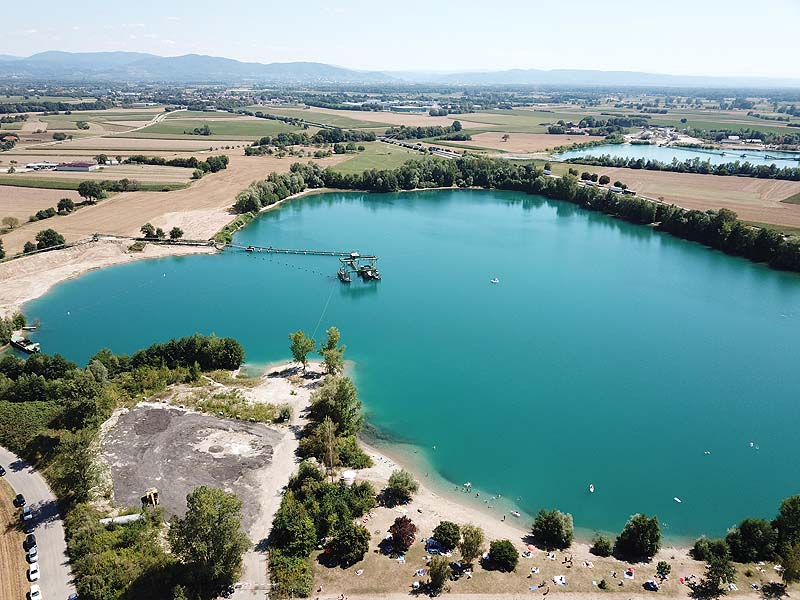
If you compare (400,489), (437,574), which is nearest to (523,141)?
(400,489)

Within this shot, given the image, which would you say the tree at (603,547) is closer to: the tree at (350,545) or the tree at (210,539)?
the tree at (350,545)

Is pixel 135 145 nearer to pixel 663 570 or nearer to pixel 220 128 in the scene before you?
pixel 220 128

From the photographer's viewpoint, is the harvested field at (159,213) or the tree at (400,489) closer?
the tree at (400,489)

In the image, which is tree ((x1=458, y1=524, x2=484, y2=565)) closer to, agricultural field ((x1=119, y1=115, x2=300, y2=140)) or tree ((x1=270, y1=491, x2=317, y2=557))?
tree ((x1=270, y1=491, x2=317, y2=557))

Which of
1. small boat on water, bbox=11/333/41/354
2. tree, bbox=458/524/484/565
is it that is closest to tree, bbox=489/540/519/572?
tree, bbox=458/524/484/565

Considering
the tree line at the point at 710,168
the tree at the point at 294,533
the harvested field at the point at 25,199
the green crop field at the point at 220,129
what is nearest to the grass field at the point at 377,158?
the green crop field at the point at 220,129
